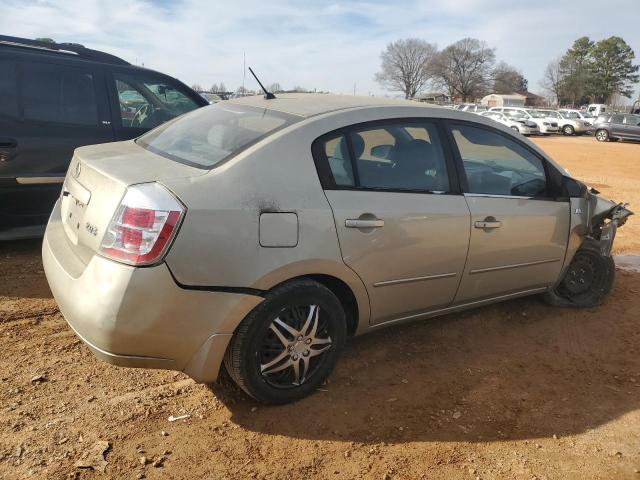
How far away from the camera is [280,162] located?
270cm

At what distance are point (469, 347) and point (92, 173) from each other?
2.63 metres

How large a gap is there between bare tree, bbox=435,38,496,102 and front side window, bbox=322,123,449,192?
89088 mm

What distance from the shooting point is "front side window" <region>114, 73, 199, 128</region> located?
518 cm

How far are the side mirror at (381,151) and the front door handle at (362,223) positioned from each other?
42 cm

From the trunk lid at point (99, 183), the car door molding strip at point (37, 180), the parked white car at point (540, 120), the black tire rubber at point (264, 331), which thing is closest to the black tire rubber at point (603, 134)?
the parked white car at point (540, 120)

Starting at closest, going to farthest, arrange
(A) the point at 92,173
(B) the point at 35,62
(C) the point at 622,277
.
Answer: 1. (A) the point at 92,173
2. (B) the point at 35,62
3. (C) the point at 622,277

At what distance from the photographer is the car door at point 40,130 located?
4527 mm

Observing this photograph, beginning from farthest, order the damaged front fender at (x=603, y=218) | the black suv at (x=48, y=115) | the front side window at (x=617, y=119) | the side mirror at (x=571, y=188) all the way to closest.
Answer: the front side window at (x=617, y=119)
the black suv at (x=48, y=115)
the damaged front fender at (x=603, y=218)
the side mirror at (x=571, y=188)

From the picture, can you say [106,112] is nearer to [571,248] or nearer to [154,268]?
[154,268]

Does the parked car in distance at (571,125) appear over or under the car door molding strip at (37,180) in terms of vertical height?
over

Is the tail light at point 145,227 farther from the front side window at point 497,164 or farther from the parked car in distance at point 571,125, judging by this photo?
the parked car in distance at point 571,125

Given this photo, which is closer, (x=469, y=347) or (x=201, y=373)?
(x=201, y=373)

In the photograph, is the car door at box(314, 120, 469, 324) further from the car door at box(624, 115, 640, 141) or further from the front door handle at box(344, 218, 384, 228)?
the car door at box(624, 115, 640, 141)

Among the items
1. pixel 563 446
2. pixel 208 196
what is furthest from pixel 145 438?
pixel 563 446
